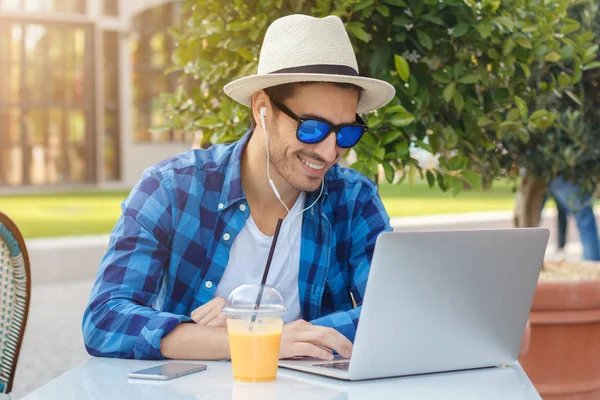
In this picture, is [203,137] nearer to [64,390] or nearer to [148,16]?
[64,390]

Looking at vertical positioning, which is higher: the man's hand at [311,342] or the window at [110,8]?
the window at [110,8]

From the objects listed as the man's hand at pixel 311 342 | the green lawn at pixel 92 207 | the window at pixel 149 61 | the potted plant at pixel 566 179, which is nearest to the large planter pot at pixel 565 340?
the potted plant at pixel 566 179

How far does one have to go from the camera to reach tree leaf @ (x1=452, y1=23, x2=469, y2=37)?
9.84 feet

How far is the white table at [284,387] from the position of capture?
153cm

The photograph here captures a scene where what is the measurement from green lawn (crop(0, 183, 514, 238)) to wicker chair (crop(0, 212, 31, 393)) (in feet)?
30.7

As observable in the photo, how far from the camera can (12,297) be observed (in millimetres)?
2367

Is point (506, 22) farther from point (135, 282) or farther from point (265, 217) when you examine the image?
point (135, 282)

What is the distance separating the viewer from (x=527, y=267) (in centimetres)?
173

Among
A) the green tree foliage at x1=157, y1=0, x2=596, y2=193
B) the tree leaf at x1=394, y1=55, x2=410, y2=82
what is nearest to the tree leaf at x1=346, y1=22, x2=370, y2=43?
the green tree foliage at x1=157, y1=0, x2=596, y2=193

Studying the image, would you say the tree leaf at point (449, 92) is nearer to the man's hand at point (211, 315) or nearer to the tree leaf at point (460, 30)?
the tree leaf at point (460, 30)

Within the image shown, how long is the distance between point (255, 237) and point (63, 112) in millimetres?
25127

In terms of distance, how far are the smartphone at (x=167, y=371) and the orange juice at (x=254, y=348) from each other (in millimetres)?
97

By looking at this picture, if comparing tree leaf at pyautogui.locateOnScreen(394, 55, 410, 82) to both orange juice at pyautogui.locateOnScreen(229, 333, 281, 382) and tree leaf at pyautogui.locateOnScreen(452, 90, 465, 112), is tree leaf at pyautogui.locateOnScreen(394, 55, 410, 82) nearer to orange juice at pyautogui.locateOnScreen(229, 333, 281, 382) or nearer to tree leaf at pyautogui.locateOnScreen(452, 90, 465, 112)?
tree leaf at pyautogui.locateOnScreen(452, 90, 465, 112)

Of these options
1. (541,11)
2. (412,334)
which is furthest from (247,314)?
(541,11)
